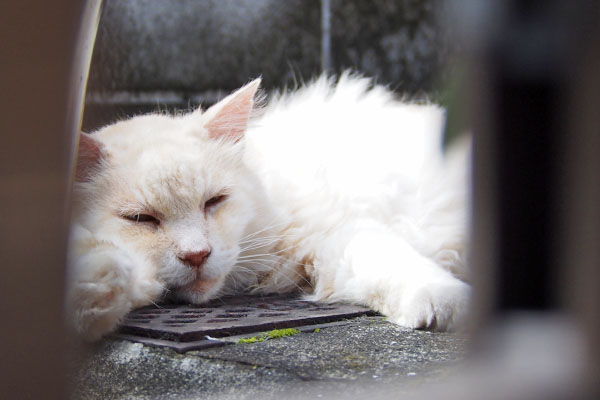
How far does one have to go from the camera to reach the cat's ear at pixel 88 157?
5.61ft

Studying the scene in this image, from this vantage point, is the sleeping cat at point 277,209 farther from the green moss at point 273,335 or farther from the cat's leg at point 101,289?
the green moss at point 273,335

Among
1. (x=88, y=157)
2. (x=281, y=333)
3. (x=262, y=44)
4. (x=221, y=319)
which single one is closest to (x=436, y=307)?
(x=281, y=333)

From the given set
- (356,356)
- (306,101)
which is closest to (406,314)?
(356,356)

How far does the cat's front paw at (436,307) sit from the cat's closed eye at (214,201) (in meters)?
0.67

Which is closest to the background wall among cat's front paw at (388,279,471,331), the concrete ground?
cat's front paw at (388,279,471,331)

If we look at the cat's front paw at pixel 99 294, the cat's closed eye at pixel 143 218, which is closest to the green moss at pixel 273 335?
the cat's front paw at pixel 99 294

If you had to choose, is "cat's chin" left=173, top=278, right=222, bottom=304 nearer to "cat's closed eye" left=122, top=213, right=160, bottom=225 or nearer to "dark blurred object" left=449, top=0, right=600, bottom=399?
"cat's closed eye" left=122, top=213, right=160, bottom=225

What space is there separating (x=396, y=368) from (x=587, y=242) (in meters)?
0.83

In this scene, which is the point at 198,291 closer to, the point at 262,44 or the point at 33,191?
the point at 33,191

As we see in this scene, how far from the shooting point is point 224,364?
3.57 feet

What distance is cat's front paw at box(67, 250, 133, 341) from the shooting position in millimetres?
1195

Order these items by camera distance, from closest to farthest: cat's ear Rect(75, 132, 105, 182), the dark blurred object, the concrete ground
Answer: the dark blurred object < the concrete ground < cat's ear Rect(75, 132, 105, 182)

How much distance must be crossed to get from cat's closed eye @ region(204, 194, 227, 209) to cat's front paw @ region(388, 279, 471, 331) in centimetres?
67

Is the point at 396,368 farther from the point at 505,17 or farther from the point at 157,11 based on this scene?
the point at 157,11
